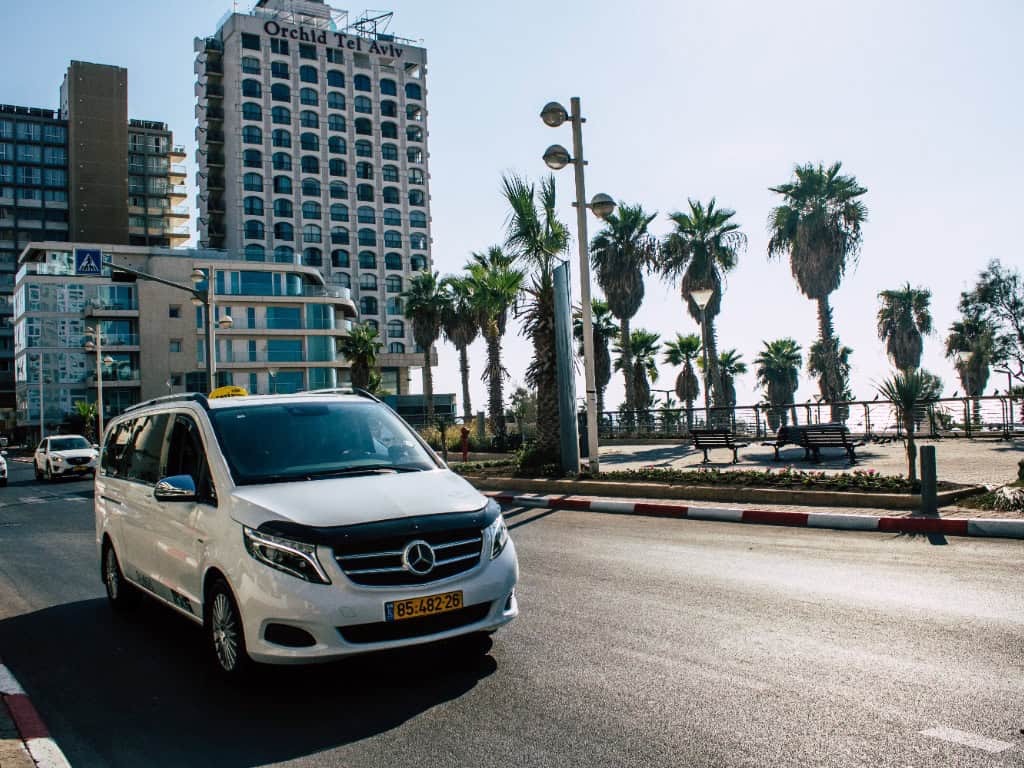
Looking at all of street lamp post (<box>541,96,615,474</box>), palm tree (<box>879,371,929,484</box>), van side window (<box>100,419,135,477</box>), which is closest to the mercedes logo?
van side window (<box>100,419,135,477</box>)

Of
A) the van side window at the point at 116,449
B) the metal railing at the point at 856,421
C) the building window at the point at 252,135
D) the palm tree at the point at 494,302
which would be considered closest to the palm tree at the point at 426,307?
the palm tree at the point at 494,302

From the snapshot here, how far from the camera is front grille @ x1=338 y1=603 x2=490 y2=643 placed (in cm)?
470

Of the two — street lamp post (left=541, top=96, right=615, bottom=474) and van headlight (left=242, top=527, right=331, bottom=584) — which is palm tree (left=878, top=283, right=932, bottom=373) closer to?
street lamp post (left=541, top=96, right=615, bottom=474)

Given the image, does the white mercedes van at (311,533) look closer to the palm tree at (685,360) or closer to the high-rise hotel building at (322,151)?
the palm tree at (685,360)

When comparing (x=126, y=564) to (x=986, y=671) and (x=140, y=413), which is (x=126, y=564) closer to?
(x=140, y=413)

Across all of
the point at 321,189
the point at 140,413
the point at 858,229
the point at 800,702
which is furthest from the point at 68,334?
the point at 800,702

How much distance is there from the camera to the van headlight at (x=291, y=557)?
15.4 feet

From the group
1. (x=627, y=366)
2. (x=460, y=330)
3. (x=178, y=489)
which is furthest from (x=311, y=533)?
(x=460, y=330)

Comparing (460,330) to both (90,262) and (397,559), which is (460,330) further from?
(397,559)

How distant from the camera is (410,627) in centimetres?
479

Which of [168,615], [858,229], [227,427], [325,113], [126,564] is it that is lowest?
[168,615]

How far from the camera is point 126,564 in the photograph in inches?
282

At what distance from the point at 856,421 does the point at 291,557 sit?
77.4 feet

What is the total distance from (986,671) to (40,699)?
5294 millimetres
